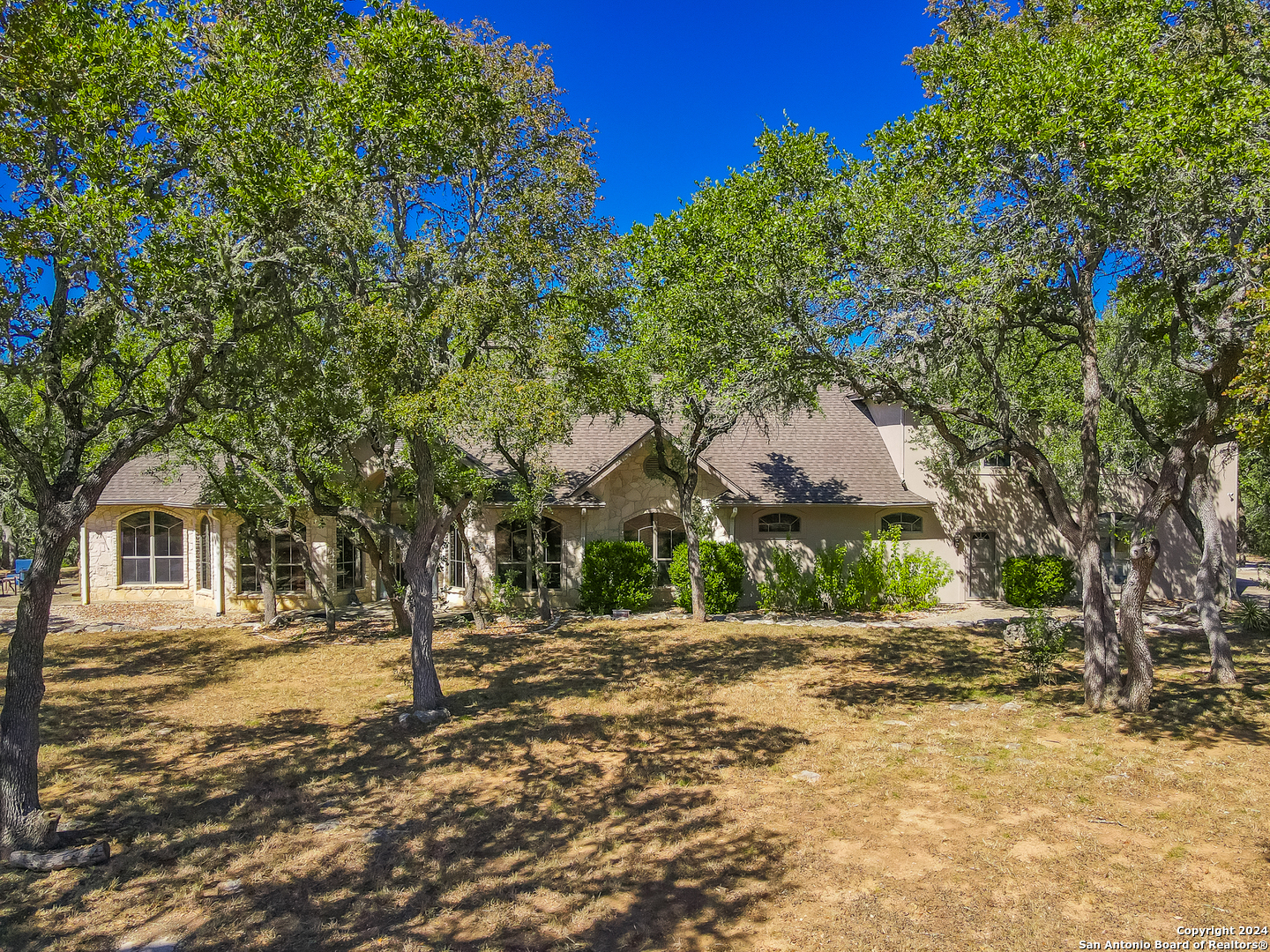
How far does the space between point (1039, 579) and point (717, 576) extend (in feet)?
29.5

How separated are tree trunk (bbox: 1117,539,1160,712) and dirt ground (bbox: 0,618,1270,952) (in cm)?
36

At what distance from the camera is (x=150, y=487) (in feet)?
67.8

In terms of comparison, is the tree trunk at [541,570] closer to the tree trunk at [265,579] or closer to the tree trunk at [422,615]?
the tree trunk at [265,579]

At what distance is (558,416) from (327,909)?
5564 mm

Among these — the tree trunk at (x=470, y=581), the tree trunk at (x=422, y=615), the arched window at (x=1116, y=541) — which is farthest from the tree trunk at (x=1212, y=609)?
the tree trunk at (x=470, y=581)

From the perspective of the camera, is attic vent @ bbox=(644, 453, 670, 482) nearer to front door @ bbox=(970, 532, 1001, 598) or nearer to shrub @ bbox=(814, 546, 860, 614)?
shrub @ bbox=(814, 546, 860, 614)

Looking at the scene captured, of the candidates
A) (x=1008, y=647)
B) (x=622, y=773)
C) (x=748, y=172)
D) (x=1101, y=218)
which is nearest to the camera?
(x=622, y=773)

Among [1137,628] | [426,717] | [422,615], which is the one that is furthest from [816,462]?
[426,717]

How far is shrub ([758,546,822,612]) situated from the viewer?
20156mm

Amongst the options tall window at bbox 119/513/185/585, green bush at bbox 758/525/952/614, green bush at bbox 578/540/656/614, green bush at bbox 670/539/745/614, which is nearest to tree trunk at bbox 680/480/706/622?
green bush at bbox 670/539/745/614

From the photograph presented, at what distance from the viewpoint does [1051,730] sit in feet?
31.1

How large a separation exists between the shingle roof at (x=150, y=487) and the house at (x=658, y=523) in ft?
0.18

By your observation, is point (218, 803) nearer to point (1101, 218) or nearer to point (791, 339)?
point (791, 339)

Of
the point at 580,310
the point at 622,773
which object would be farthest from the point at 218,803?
the point at 580,310
